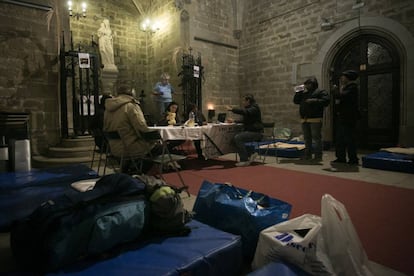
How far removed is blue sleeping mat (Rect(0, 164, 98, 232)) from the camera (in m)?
2.31

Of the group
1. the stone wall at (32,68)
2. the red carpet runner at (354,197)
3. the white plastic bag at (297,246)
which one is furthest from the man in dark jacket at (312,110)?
the stone wall at (32,68)

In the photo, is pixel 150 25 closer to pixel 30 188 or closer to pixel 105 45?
pixel 105 45

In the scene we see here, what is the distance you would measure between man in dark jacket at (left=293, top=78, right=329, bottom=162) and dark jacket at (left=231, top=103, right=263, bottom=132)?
35.7 inches

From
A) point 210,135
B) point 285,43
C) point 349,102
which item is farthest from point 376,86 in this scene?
point 210,135

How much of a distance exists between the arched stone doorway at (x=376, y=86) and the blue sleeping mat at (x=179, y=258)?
575cm

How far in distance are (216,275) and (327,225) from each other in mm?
624

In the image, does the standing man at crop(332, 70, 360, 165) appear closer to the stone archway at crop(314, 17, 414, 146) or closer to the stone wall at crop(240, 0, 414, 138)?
the stone archway at crop(314, 17, 414, 146)

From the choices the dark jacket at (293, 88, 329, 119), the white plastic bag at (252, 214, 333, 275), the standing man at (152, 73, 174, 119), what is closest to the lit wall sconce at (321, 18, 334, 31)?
the dark jacket at (293, 88, 329, 119)

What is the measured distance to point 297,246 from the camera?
1.42 m

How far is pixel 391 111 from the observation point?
6.01 m

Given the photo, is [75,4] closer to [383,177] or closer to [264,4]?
[264,4]

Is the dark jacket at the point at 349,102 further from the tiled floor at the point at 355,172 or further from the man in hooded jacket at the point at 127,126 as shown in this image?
the man in hooded jacket at the point at 127,126

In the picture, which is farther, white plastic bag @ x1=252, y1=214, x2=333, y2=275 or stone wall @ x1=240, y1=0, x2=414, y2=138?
stone wall @ x1=240, y1=0, x2=414, y2=138

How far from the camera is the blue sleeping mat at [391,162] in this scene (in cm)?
404
